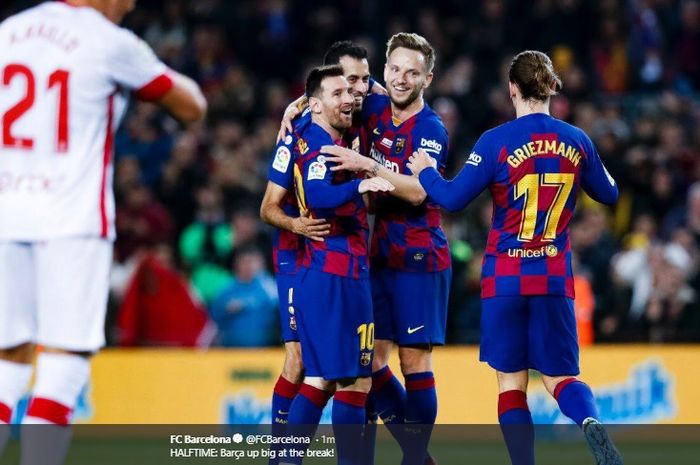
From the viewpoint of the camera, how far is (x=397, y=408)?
7.89 m

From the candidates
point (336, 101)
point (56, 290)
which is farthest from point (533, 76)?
point (56, 290)

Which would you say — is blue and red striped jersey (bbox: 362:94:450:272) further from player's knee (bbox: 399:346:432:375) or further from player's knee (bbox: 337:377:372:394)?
player's knee (bbox: 337:377:372:394)

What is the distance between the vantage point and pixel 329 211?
7.20 meters

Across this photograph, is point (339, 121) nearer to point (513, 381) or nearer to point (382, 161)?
point (382, 161)

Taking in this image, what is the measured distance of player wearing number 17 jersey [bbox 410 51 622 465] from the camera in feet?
22.5

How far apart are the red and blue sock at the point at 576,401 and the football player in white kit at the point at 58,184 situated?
260 cm

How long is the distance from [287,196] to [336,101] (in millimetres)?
908

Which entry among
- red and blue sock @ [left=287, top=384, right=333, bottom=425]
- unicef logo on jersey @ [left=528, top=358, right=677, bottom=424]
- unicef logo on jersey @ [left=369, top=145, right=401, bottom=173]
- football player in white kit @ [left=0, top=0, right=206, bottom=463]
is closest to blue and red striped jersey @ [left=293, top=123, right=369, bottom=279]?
unicef logo on jersey @ [left=369, top=145, right=401, bottom=173]

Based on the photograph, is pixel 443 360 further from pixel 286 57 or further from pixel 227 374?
pixel 286 57

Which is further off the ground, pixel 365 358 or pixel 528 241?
pixel 528 241

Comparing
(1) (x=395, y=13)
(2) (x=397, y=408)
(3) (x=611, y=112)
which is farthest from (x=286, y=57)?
(2) (x=397, y=408)

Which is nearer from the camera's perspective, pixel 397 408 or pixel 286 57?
pixel 397 408

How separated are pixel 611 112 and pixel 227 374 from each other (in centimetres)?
642

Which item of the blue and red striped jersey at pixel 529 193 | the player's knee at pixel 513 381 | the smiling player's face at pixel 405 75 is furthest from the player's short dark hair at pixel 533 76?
the player's knee at pixel 513 381
